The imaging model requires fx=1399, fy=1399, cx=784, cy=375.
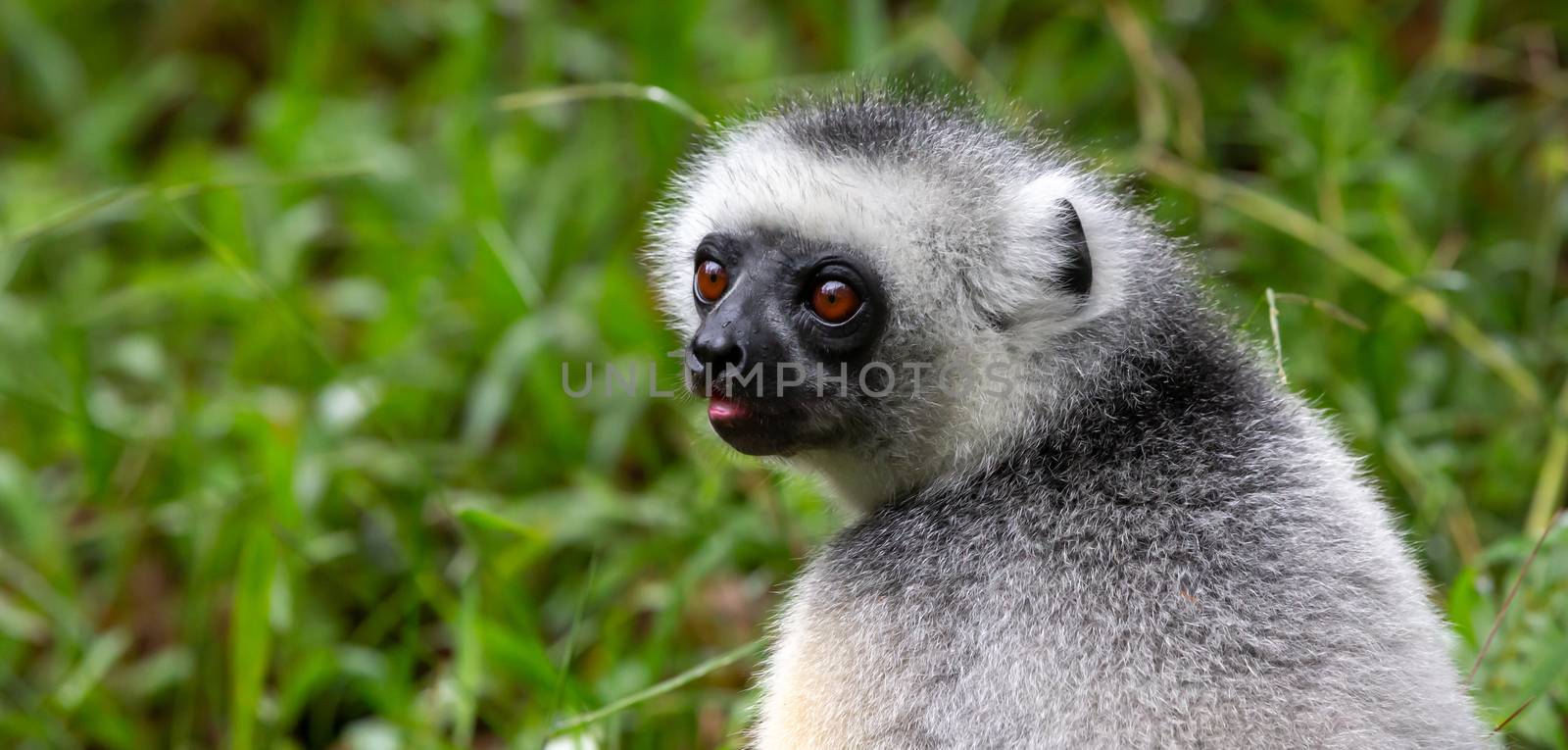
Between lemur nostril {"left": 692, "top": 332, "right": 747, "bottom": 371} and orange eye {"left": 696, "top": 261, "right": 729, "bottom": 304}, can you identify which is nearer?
lemur nostril {"left": 692, "top": 332, "right": 747, "bottom": 371}

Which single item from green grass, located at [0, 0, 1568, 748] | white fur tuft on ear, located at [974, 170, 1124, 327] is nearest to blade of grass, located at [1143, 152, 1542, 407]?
green grass, located at [0, 0, 1568, 748]

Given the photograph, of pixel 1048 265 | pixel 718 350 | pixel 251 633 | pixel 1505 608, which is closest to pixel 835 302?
pixel 718 350

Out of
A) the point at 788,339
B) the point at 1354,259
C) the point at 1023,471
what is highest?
the point at 788,339

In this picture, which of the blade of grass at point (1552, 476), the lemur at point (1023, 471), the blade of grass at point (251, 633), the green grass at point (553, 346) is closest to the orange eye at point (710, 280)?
the lemur at point (1023, 471)

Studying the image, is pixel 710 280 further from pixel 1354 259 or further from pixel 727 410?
pixel 1354 259

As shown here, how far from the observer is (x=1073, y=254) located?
2523 mm

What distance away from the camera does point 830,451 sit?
2.69 m

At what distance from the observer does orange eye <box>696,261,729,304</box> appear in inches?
105

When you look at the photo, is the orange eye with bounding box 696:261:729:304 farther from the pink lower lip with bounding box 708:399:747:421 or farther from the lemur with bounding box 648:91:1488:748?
the pink lower lip with bounding box 708:399:747:421

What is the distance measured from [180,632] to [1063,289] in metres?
2.86

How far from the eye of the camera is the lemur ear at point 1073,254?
252cm

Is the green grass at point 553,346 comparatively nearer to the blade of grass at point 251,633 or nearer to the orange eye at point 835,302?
the blade of grass at point 251,633

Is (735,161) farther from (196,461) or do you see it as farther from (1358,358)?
(196,461)

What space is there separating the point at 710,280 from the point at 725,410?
10.7 inches
